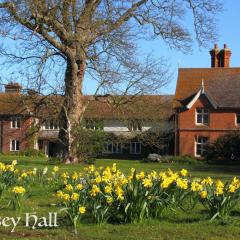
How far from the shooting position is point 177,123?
181 ft

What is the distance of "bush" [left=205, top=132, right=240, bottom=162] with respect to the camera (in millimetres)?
47312

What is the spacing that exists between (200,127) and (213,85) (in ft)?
16.1

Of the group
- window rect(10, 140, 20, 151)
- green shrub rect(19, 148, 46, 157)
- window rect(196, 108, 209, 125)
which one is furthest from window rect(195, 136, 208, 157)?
window rect(10, 140, 20, 151)

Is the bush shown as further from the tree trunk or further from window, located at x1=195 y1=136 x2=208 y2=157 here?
the tree trunk

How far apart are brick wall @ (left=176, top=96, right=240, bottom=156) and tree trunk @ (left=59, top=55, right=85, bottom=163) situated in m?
23.6

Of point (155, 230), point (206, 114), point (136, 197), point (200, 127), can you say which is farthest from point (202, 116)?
point (155, 230)

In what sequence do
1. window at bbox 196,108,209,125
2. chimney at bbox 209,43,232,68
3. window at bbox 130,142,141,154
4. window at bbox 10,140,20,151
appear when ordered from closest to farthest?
window at bbox 196,108,209,125
window at bbox 130,142,141,154
chimney at bbox 209,43,232,68
window at bbox 10,140,20,151

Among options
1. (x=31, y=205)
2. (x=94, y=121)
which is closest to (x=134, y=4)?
(x=94, y=121)

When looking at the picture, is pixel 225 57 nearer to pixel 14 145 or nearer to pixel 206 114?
pixel 206 114

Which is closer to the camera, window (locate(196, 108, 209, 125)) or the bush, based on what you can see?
the bush

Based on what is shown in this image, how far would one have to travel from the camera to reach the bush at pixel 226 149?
4731cm

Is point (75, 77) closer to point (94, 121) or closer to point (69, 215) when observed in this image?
point (94, 121)

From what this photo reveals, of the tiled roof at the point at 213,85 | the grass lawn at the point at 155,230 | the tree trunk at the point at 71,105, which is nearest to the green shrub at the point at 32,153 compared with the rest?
the tiled roof at the point at 213,85

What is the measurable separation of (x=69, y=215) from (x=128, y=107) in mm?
23749
